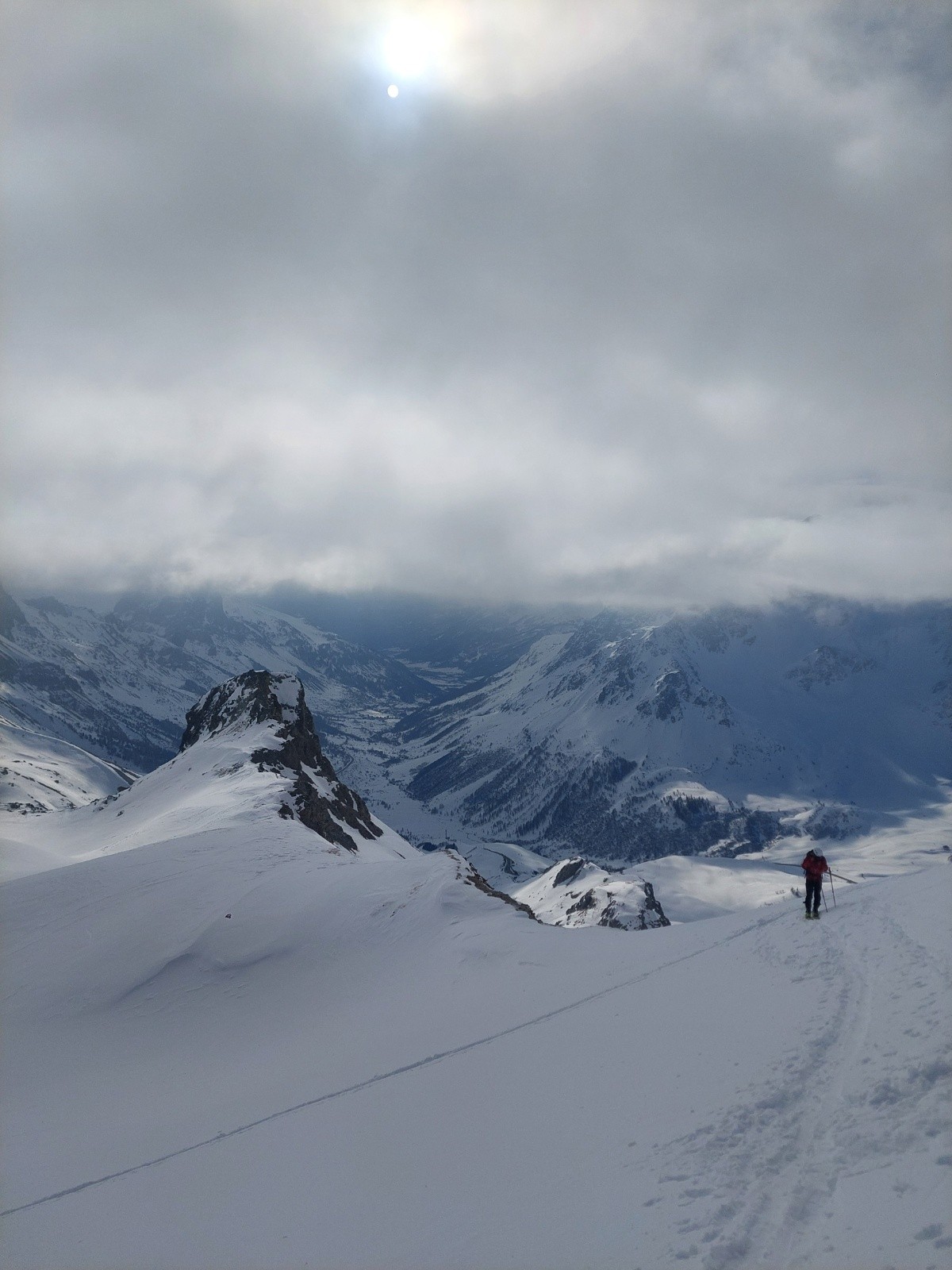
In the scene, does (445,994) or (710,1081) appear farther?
(445,994)

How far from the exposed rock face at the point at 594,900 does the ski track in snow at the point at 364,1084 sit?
6755 centimetres

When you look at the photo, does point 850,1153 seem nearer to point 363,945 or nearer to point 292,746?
point 363,945

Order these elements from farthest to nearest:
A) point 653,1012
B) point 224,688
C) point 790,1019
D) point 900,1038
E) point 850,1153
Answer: point 224,688 → point 653,1012 → point 790,1019 → point 900,1038 → point 850,1153

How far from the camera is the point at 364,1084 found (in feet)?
51.8

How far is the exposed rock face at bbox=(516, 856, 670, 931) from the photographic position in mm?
100438

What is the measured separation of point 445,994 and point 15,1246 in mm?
11793

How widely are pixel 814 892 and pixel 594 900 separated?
96.6 m

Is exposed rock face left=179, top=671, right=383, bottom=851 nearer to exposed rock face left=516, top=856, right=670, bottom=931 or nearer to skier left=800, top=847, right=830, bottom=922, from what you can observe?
skier left=800, top=847, right=830, bottom=922

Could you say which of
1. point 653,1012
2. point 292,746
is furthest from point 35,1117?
point 292,746

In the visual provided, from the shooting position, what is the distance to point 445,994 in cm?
2147

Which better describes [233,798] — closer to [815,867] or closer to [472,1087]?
[472,1087]

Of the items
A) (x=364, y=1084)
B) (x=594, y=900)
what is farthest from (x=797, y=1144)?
(x=594, y=900)

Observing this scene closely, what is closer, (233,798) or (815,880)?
(815,880)

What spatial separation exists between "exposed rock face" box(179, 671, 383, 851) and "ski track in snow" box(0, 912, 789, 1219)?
3035 centimetres
